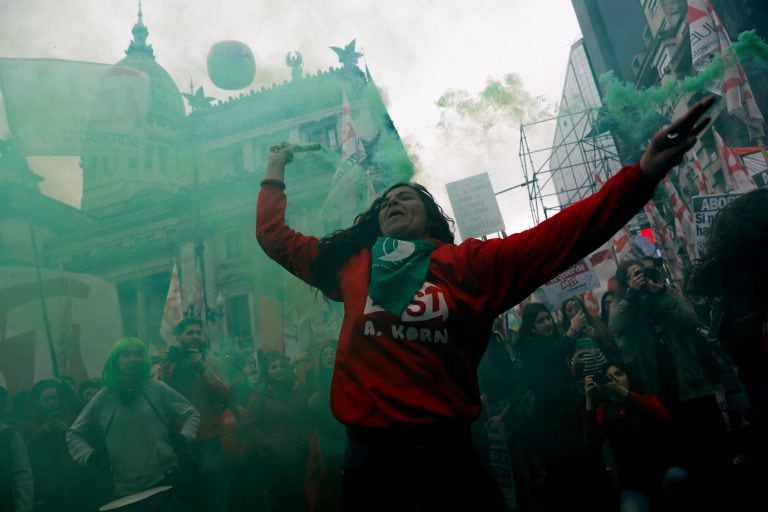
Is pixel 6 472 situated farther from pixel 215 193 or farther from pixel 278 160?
pixel 215 193

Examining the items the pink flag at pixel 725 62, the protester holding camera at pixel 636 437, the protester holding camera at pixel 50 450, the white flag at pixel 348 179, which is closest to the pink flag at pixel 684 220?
the pink flag at pixel 725 62

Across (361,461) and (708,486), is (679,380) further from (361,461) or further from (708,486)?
(361,461)

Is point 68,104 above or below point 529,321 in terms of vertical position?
above

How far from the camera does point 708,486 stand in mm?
2613

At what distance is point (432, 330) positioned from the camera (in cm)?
158

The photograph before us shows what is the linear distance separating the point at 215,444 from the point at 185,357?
957mm

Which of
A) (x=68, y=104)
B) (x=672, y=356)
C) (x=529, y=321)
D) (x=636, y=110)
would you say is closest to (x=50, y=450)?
(x=529, y=321)

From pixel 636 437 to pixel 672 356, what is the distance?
31.2 inches

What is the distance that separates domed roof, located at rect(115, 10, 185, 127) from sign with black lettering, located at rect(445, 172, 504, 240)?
2151 cm

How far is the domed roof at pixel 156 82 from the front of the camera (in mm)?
26672

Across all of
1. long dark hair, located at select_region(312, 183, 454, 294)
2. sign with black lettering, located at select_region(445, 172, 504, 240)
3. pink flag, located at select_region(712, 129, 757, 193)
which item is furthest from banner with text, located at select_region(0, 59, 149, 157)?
pink flag, located at select_region(712, 129, 757, 193)

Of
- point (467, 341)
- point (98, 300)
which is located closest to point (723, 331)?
point (467, 341)

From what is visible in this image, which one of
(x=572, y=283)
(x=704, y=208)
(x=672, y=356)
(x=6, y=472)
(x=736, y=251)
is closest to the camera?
(x=736, y=251)

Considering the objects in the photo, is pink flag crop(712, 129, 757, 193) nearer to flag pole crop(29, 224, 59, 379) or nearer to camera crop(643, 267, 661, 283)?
camera crop(643, 267, 661, 283)
